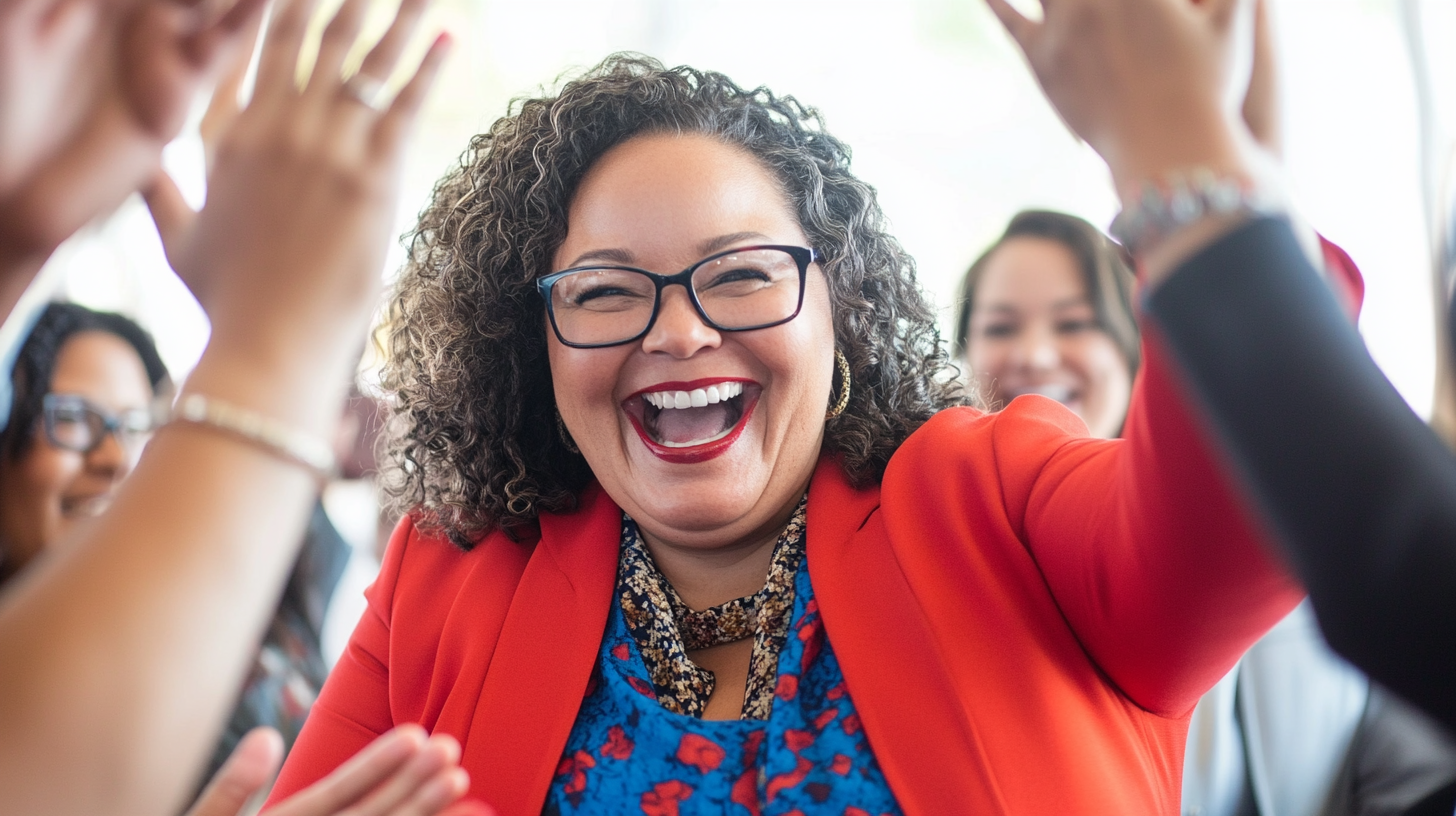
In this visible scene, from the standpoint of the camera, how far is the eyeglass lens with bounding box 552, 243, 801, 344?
1.70 m

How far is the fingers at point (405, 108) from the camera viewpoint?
0.79 meters

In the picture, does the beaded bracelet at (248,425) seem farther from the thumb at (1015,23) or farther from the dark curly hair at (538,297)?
the dark curly hair at (538,297)

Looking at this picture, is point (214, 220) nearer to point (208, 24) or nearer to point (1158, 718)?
point (208, 24)

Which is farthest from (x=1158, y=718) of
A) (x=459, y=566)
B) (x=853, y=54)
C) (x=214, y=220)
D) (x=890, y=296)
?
(x=853, y=54)

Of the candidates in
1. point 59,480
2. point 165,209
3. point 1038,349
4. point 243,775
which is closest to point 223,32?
point 165,209

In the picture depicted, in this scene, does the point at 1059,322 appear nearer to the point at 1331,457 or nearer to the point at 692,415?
the point at 692,415

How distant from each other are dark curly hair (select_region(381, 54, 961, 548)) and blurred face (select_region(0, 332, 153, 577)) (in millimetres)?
1102

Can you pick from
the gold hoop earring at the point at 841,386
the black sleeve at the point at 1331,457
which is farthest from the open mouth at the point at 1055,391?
the black sleeve at the point at 1331,457

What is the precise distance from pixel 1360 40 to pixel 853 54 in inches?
70.6

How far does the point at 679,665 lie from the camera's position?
1623 millimetres

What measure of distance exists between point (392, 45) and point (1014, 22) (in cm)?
48

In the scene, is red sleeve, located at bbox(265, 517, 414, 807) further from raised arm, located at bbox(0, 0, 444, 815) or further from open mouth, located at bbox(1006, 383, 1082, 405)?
open mouth, located at bbox(1006, 383, 1082, 405)

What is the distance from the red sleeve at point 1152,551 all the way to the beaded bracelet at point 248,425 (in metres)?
0.70

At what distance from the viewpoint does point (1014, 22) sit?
927 mm
